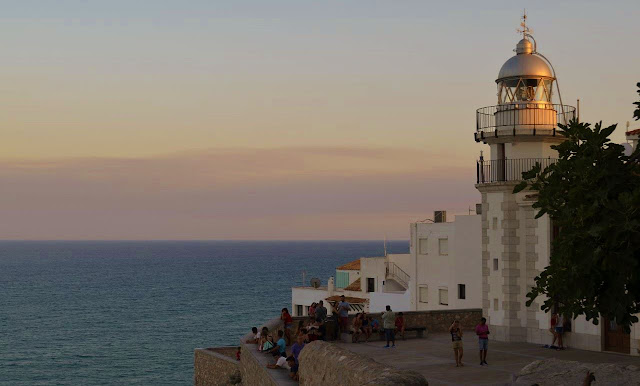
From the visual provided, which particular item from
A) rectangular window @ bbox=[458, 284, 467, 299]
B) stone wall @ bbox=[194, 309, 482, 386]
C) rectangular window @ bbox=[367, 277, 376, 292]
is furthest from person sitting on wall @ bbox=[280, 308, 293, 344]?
rectangular window @ bbox=[367, 277, 376, 292]

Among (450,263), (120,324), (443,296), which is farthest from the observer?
(120,324)

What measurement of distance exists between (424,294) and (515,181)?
76.3ft

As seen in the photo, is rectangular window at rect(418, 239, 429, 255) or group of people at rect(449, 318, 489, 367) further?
rectangular window at rect(418, 239, 429, 255)

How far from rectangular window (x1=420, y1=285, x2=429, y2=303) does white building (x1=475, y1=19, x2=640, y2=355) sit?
20.5m

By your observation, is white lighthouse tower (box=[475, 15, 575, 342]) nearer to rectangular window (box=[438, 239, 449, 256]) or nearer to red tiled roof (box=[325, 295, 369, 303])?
rectangular window (box=[438, 239, 449, 256])

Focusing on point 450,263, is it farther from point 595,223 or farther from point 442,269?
point 595,223

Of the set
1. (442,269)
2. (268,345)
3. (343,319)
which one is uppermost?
(442,269)

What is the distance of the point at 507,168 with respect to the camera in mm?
34062

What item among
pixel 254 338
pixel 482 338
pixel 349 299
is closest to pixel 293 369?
pixel 254 338

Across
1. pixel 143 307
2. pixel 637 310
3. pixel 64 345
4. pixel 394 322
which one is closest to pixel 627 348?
pixel 394 322

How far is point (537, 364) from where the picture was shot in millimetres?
22828

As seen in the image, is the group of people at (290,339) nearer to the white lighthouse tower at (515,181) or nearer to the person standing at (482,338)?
the person standing at (482,338)

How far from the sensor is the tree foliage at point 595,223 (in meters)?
16.7

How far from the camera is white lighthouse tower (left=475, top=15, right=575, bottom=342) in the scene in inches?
1294
